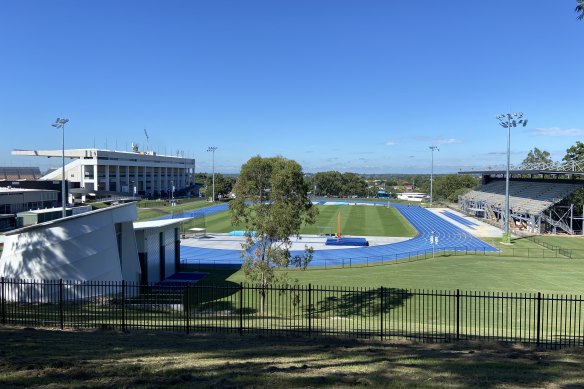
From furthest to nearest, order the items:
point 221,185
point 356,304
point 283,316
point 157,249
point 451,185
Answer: point 221,185, point 451,185, point 157,249, point 356,304, point 283,316

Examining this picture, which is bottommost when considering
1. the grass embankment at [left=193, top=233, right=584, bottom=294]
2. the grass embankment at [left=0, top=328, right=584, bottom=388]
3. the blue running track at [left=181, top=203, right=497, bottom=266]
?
the blue running track at [left=181, top=203, right=497, bottom=266]

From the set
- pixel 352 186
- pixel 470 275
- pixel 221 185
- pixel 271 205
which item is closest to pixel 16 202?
pixel 271 205

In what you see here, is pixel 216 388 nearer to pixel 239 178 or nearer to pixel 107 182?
pixel 239 178

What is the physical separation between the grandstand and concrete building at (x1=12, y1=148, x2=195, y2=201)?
273 ft

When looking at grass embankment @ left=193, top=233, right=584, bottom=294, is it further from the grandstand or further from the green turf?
the grandstand

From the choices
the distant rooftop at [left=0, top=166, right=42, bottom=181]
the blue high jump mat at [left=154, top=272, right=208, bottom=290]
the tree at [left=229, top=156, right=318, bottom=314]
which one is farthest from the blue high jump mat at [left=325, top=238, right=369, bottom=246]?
the distant rooftop at [left=0, top=166, right=42, bottom=181]

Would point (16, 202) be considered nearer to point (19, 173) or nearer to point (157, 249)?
point (157, 249)

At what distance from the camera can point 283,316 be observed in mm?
20500

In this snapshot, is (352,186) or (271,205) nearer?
(271,205)

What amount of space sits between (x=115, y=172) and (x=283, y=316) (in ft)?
373

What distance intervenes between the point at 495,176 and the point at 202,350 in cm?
10643

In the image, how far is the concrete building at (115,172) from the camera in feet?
378

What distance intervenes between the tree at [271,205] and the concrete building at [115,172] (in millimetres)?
95276

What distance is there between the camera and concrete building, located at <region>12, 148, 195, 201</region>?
115m
